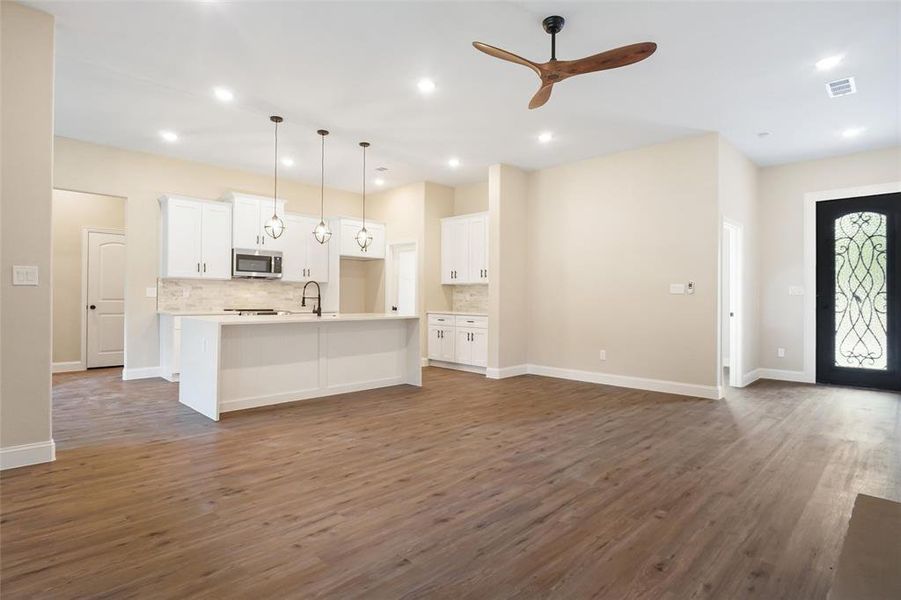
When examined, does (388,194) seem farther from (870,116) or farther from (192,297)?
(870,116)

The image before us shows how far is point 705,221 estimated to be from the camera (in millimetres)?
5336

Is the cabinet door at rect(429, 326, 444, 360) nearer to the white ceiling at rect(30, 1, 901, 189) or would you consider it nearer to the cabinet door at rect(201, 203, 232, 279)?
the white ceiling at rect(30, 1, 901, 189)

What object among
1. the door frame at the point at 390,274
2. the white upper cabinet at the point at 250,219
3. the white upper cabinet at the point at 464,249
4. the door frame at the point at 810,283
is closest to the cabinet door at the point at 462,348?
the white upper cabinet at the point at 464,249

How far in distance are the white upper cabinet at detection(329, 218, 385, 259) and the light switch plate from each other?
4.84 meters

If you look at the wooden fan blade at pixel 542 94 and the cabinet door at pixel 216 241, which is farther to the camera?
the cabinet door at pixel 216 241

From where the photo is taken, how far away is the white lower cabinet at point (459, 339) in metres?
6.95

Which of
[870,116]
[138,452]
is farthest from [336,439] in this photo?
[870,116]

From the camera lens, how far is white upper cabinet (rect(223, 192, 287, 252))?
687 centimetres

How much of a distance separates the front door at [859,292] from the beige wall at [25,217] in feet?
27.8

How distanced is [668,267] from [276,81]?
189 inches

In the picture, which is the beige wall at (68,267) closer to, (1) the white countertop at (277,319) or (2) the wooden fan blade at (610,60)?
(1) the white countertop at (277,319)

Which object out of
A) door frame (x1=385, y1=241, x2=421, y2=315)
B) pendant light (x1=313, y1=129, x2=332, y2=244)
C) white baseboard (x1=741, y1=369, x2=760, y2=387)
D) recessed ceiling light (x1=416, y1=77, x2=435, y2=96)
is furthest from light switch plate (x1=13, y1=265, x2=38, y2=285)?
white baseboard (x1=741, y1=369, x2=760, y2=387)

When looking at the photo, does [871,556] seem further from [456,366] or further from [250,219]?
[250,219]

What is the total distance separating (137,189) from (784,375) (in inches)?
375
